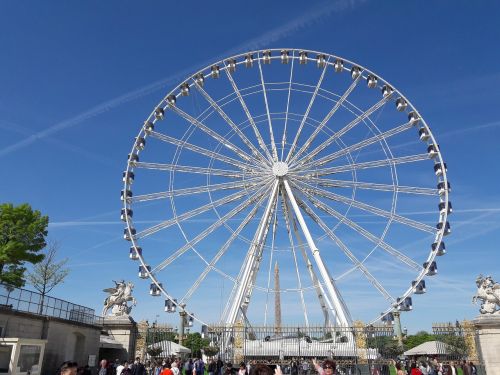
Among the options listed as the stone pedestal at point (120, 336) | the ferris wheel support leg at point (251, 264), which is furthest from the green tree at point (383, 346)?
the stone pedestal at point (120, 336)

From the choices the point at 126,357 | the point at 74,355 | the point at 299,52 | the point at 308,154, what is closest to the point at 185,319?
the point at 126,357

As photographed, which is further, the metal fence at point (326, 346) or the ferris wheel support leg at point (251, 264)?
the ferris wheel support leg at point (251, 264)

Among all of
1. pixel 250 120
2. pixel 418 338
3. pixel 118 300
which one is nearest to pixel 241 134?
pixel 250 120

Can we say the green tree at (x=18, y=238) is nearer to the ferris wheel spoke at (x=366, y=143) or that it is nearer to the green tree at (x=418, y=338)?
the ferris wheel spoke at (x=366, y=143)

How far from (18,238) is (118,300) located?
350 inches

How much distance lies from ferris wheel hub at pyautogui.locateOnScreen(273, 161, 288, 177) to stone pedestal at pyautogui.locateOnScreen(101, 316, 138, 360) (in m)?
12.5

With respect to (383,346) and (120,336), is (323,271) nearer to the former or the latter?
(383,346)

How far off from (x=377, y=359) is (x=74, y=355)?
1542cm

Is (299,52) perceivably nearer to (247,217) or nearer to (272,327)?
(247,217)

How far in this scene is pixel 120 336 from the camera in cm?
2494

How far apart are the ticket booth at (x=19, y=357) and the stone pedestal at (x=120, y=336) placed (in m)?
10.9

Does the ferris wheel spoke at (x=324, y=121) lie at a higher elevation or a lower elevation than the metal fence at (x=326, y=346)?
higher

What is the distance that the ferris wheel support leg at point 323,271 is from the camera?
83.6ft

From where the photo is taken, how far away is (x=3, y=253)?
27688 mm
